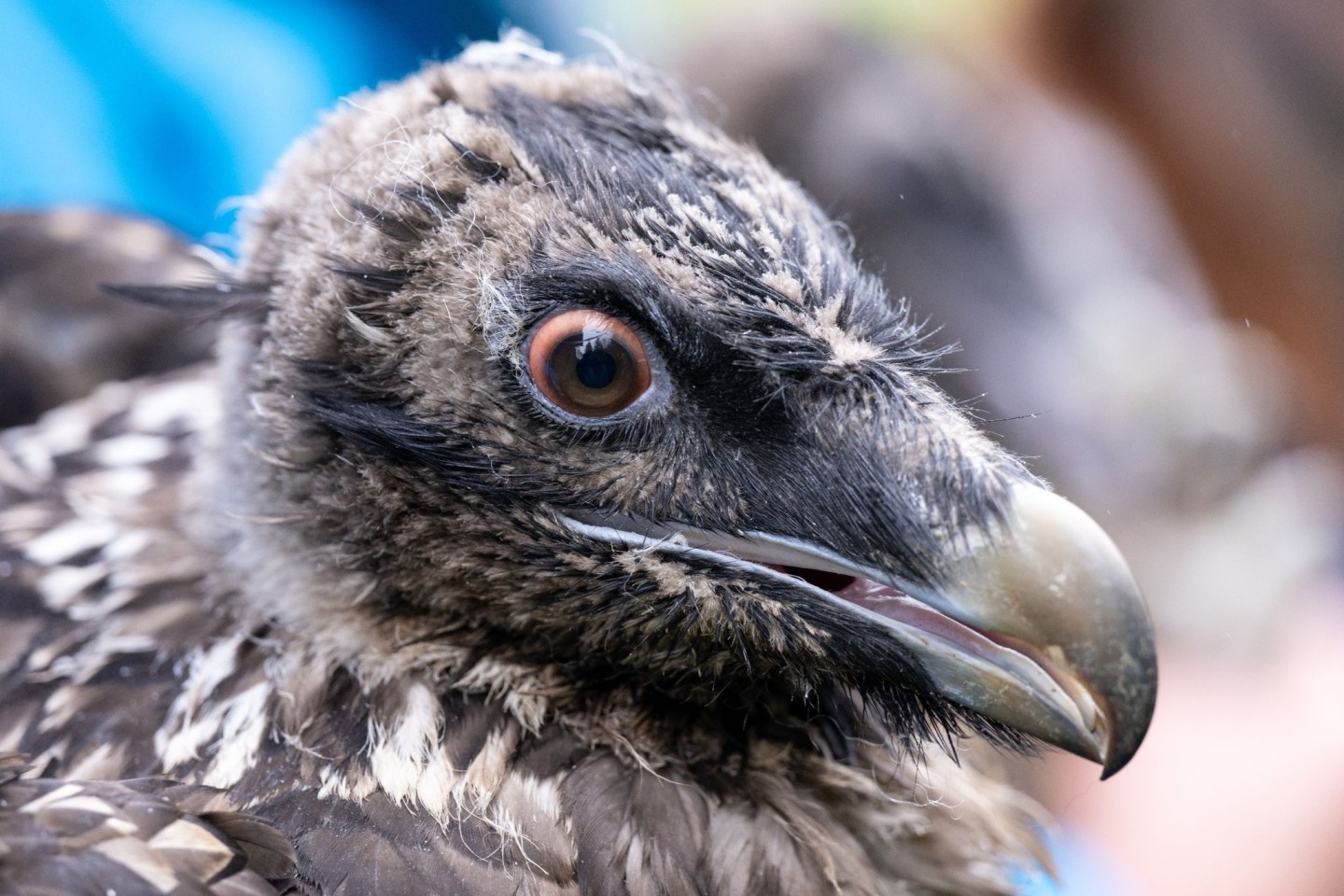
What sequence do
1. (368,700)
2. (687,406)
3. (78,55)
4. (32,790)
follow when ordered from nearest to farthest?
(32,790) → (687,406) → (368,700) → (78,55)

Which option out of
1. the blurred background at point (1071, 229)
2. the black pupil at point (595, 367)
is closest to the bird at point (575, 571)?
the black pupil at point (595, 367)

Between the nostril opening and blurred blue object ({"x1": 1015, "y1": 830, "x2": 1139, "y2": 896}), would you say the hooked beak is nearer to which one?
the nostril opening

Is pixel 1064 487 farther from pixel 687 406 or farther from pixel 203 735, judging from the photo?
pixel 203 735

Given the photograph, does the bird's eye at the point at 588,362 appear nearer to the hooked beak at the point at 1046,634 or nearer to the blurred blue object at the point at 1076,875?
the hooked beak at the point at 1046,634

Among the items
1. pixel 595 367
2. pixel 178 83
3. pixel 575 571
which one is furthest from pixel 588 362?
pixel 178 83

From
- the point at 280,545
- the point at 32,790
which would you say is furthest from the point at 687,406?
the point at 32,790

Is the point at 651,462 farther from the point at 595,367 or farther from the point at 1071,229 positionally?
the point at 1071,229
